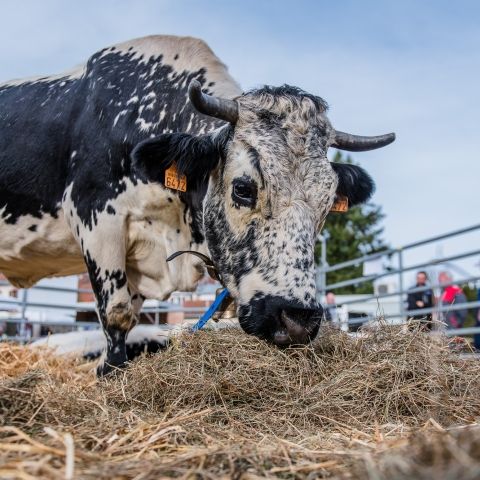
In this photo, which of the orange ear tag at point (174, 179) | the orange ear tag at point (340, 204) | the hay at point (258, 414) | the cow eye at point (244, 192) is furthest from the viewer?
the orange ear tag at point (340, 204)

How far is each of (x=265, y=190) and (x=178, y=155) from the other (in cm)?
84

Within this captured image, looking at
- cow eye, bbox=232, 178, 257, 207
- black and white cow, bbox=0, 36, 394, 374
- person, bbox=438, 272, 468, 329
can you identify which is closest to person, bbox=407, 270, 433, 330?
person, bbox=438, 272, 468, 329

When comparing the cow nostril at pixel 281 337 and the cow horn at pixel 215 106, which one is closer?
the cow nostril at pixel 281 337

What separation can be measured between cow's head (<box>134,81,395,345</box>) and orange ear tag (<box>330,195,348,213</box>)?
0.38 metres

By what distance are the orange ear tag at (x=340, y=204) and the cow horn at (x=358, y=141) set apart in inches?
14.1

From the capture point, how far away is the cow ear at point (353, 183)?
199 inches

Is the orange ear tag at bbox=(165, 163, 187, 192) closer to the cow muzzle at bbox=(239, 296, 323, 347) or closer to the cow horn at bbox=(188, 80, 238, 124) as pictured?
the cow horn at bbox=(188, 80, 238, 124)

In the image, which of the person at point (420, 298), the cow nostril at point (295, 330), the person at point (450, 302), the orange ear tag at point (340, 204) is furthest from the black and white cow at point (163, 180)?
the person at point (420, 298)

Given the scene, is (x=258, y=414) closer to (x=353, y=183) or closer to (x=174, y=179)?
(x=174, y=179)

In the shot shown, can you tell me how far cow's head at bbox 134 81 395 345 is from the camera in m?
3.62

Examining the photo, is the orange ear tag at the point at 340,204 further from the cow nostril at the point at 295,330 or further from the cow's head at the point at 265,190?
the cow nostril at the point at 295,330

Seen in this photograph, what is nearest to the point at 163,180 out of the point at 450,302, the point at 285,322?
the point at 285,322

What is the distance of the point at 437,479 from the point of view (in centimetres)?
138

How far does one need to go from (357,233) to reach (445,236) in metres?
40.9
